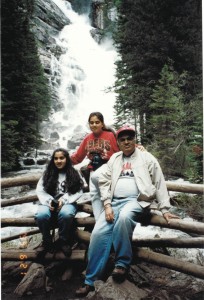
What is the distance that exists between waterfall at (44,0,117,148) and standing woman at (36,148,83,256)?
1792 centimetres

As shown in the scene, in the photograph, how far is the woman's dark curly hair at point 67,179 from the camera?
340cm

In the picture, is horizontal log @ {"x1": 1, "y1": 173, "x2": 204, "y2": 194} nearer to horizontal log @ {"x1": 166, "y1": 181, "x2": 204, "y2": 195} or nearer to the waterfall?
horizontal log @ {"x1": 166, "y1": 181, "x2": 204, "y2": 195}

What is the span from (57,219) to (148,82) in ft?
23.4

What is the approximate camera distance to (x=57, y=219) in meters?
3.26

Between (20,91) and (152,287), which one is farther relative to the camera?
(20,91)

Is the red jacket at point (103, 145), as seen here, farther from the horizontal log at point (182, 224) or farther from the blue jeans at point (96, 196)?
the horizontal log at point (182, 224)

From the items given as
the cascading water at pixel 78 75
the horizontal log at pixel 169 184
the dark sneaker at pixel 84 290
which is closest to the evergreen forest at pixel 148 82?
the horizontal log at pixel 169 184

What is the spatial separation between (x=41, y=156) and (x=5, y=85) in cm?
393

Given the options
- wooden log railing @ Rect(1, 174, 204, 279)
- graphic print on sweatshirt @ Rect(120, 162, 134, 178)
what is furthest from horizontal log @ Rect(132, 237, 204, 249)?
graphic print on sweatshirt @ Rect(120, 162, 134, 178)

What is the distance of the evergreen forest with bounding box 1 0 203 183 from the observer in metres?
7.41

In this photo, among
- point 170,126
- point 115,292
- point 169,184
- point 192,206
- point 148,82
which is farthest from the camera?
point 148,82

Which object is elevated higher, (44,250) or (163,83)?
(163,83)

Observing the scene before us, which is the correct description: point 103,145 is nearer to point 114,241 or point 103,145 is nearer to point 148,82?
point 114,241

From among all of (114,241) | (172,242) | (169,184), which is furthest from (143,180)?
(169,184)
